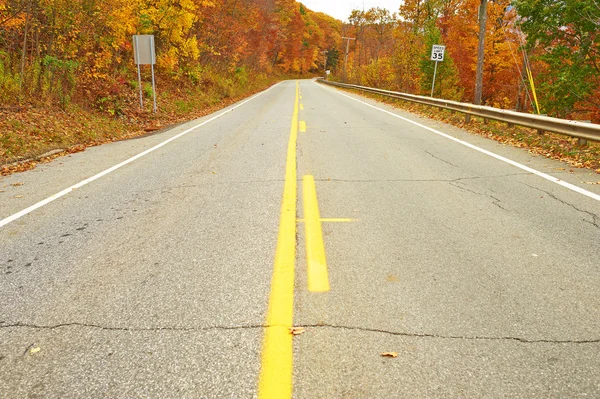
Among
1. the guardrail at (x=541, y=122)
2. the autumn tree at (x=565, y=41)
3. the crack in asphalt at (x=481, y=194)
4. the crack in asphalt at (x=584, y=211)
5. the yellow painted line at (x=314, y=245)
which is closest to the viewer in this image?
the yellow painted line at (x=314, y=245)

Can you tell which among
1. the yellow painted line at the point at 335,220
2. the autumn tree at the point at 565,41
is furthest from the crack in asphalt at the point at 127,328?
the autumn tree at the point at 565,41

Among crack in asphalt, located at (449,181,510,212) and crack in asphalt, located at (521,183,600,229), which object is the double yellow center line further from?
crack in asphalt, located at (521,183,600,229)

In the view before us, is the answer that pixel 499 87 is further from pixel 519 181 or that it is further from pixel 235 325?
pixel 235 325

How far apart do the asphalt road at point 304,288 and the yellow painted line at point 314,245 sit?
0.02 metres

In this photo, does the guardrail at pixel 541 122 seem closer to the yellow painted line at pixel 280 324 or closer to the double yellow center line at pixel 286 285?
the double yellow center line at pixel 286 285

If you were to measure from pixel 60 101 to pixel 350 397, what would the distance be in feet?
40.7

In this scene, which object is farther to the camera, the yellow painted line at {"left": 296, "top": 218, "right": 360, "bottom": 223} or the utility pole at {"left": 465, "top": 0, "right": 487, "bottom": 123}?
the utility pole at {"left": 465, "top": 0, "right": 487, "bottom": 123}

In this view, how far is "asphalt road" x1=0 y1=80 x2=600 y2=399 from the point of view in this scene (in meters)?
1.93

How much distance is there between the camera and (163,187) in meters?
5.46

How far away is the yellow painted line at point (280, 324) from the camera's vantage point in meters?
1.86

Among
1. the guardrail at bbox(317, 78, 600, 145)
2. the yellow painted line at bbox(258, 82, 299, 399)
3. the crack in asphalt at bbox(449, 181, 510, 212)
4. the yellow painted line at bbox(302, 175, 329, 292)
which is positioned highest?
the guardrail at bbox(317, 78, 600, 145)

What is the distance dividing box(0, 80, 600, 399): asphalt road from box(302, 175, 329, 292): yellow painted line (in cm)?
2

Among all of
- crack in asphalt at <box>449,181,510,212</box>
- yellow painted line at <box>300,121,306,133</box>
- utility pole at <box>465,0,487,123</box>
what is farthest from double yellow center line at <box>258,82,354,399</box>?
utility pole at <box>465,0,487,123</box>

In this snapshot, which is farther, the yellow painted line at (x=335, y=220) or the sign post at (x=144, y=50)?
the sign post at (x=144, y=50)
